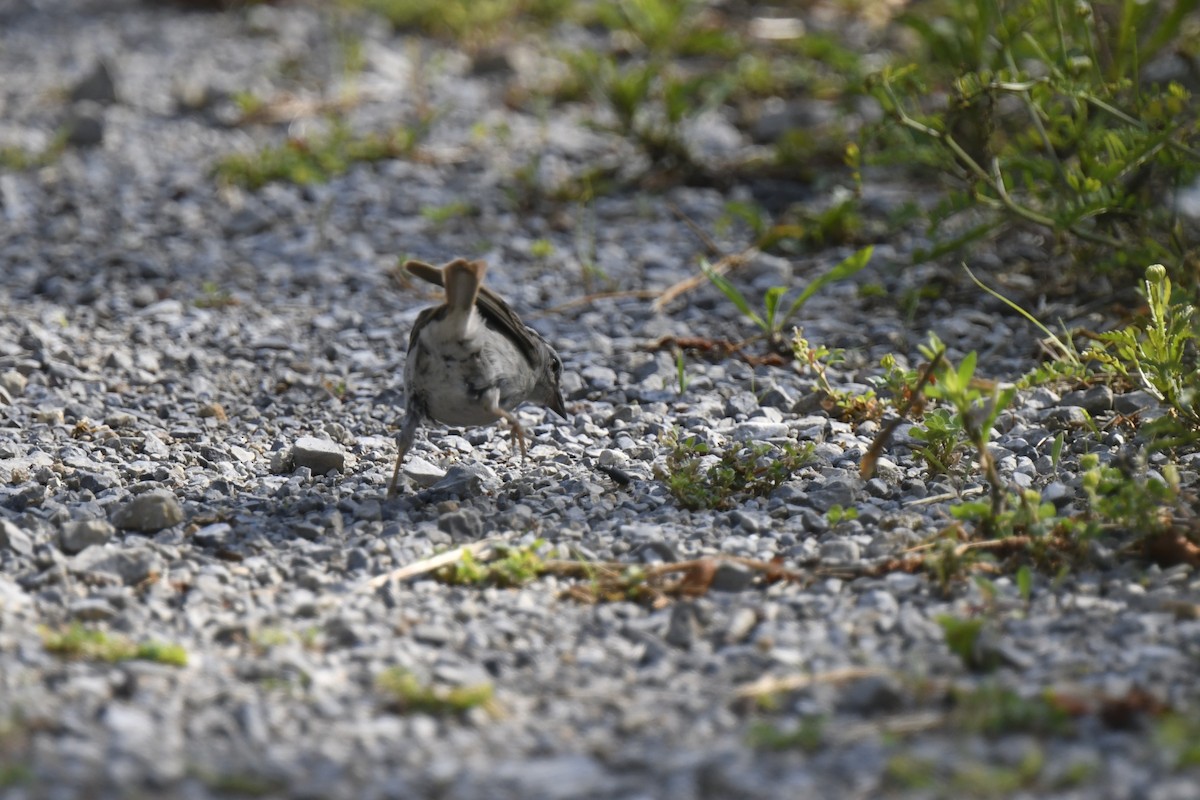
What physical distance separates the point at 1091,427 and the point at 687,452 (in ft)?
4.07

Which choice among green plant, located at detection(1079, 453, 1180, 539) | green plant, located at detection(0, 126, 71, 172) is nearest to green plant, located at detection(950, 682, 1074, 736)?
green plant, located at detection(1079, 453, 1180, 539)

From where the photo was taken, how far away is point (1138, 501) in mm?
3477

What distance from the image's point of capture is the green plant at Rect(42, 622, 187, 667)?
307 cm

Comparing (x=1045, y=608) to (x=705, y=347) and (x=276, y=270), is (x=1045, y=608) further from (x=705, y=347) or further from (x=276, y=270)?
(x=276, y=270)

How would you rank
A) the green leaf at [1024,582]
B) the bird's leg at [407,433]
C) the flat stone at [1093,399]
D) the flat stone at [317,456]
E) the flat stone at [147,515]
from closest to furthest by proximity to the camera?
the green leaf at [1024,582] → the flat stone at [147,515] → the bird's leg at [407,433] → the flat stone at [317,456] → the flat stone at [1093,399]

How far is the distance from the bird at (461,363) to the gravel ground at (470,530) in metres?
0.20

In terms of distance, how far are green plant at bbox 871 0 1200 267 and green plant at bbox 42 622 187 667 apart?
285 centimetres

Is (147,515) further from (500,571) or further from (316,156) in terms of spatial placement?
(316,156)

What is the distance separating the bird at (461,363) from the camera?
161 inches

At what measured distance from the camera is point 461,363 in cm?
420

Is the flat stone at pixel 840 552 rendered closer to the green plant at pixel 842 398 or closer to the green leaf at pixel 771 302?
the green plant at pixel 842 398

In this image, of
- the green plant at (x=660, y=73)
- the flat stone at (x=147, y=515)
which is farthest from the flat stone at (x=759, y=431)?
the green plant at (x=660, y=73)

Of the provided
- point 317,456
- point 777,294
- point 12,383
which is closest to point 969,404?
point 777,294

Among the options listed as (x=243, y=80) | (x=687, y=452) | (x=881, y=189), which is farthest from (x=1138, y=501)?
(x=243, y=80)
